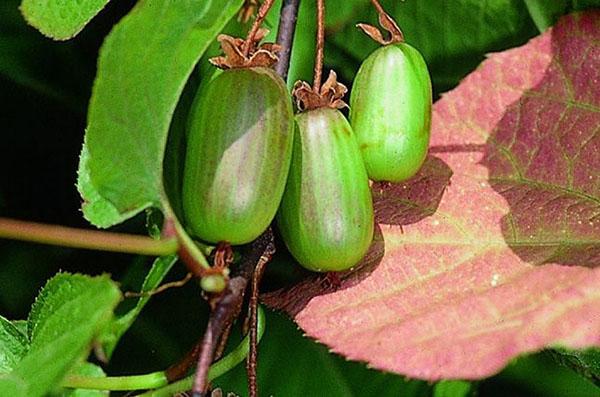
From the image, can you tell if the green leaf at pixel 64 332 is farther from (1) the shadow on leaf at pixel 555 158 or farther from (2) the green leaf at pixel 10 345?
(1) the shadow on leaf at pixel 555 158

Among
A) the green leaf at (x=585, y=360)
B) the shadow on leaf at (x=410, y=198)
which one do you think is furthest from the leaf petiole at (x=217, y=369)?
the green leaf at (x=585, y=360)

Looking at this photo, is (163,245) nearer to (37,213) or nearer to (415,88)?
(415,88)

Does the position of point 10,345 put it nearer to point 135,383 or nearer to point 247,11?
point 135,383

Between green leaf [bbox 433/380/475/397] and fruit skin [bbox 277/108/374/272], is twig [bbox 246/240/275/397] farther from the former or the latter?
green leaf [bbox 433/380/475/397]

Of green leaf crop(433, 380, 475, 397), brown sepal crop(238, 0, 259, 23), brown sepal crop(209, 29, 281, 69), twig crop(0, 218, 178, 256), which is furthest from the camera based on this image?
green leaf crop(433, 380, 475, 397)

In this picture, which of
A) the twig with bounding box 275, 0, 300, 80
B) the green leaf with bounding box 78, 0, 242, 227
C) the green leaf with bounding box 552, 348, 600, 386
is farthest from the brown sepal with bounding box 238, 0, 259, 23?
the green leaf with bounding box 552, 348, 600, 386

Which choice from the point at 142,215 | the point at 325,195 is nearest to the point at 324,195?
the point at 325,195
